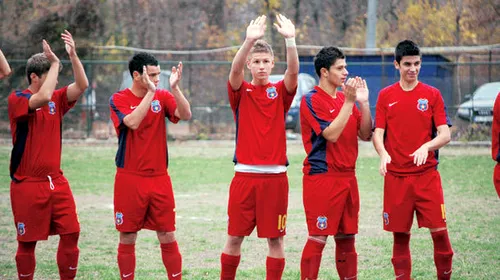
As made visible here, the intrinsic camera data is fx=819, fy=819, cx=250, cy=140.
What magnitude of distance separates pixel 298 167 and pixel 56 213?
12.2 m

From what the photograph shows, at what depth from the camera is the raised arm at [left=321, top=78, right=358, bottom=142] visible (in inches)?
271

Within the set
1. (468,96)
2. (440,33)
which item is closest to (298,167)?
(468,96)

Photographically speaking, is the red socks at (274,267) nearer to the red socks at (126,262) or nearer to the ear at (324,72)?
the red socks at (126,262)

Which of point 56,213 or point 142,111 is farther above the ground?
point 142,111

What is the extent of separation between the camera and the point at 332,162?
711 cm

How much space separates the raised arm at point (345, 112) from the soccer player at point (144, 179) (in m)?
1.38

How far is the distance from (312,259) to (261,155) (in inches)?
39.3

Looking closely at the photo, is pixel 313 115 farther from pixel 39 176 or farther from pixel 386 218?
pixel 39 176

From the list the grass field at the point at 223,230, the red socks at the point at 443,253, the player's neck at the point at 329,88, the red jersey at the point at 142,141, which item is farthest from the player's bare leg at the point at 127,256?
the red socks at the point at 443,253

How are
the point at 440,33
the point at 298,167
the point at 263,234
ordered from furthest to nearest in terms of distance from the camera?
the point at 440,33
the point at 298,167
the point at 263,234

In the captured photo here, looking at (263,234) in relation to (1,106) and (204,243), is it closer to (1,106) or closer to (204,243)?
(204,243)

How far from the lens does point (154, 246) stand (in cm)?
1007

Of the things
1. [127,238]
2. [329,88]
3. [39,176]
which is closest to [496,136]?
[329,88]

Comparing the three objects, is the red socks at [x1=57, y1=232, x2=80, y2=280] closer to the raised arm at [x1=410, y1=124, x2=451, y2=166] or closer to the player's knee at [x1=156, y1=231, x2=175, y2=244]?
the player's knee at [x1=156, y1=231, x2=175, y2=244]
